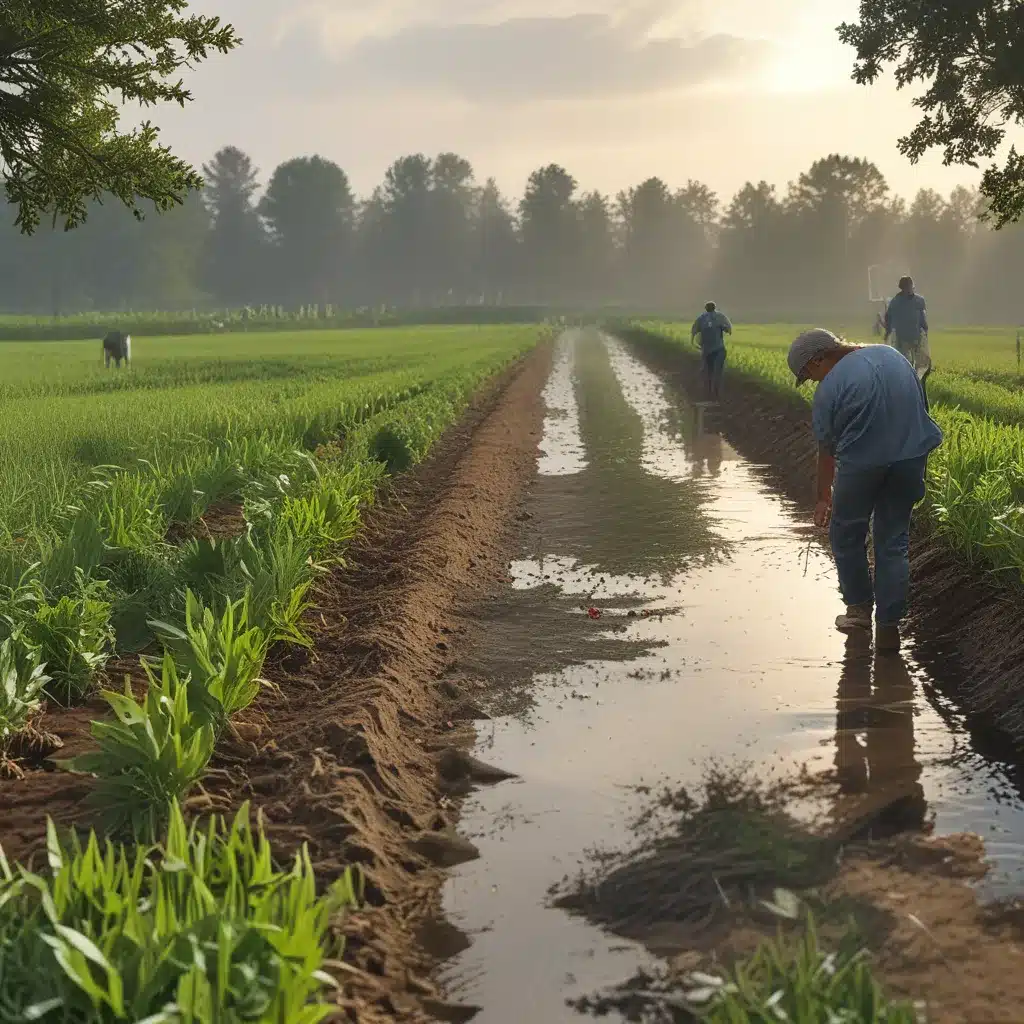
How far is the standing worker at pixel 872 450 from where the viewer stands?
628 centimetres

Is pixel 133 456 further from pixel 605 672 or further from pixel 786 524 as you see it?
pixel 605 672

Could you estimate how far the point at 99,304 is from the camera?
118562 millimetres

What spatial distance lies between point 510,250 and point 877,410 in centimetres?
13188

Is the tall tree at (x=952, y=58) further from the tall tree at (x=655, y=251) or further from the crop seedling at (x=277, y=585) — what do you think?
the tall tree at (x=655, y=251)

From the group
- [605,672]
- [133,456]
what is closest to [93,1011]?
[605,672]

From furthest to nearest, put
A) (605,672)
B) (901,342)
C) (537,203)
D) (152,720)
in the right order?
(537,203)
(901,342)
(605,672)
(152,720)

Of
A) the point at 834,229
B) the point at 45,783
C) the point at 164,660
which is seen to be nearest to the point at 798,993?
the point at 164,660

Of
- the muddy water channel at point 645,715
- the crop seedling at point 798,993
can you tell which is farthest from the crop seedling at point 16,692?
the crop seedling at point 798,993

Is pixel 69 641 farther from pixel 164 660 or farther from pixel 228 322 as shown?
pixel 228 322

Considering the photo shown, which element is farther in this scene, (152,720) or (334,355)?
(334,355)

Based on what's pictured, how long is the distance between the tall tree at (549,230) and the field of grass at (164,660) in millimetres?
121291

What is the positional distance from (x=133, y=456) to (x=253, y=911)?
9436 mm

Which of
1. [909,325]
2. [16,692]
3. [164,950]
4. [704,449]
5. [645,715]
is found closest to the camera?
[164,950]

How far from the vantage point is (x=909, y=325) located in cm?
1675
